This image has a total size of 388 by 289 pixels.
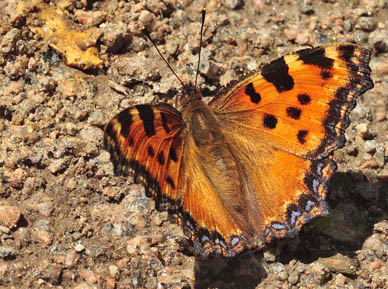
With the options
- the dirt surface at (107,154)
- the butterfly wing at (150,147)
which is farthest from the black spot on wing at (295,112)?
the dirt surface at (107,154)

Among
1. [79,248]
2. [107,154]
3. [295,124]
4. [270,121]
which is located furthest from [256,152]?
[79,248]

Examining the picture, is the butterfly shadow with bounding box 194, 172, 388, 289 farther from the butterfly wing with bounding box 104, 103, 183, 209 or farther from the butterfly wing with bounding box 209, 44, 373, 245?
the butterfly wing with bounding box 104, 103, 183, 209

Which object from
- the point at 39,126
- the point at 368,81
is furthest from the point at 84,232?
the point at 368,81

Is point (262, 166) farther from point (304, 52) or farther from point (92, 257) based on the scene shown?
point (92, 257)

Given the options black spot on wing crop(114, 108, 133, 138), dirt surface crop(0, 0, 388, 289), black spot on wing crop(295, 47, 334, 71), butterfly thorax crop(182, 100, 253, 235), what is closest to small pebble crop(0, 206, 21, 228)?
dirt surface crop(0, 0, 388, 289)

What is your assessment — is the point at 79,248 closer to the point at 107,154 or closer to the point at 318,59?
the point at 107,154
